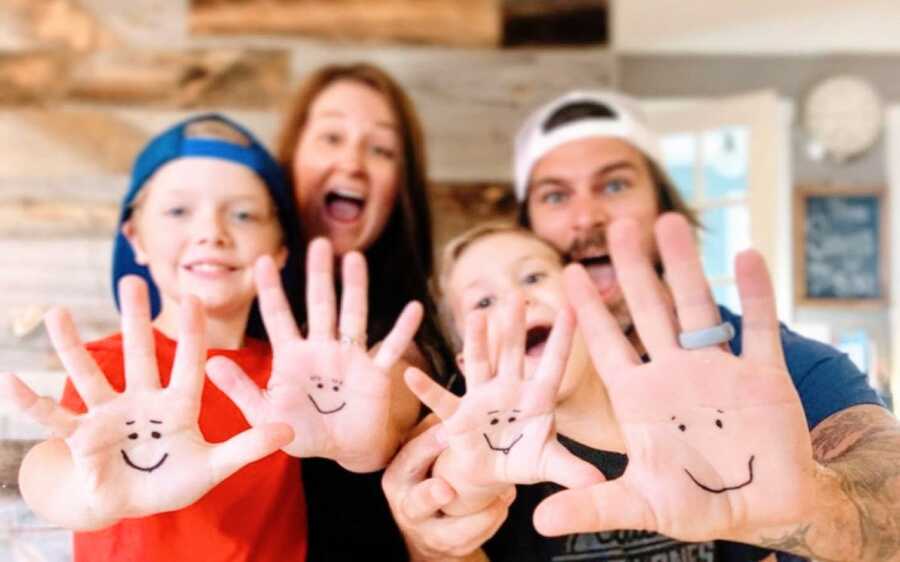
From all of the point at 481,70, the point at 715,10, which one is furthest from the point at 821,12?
the point at 481,70

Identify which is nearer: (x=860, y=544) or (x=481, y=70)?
(x=860, y=544)

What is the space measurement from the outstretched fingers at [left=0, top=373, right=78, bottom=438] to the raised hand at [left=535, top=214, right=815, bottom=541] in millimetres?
281

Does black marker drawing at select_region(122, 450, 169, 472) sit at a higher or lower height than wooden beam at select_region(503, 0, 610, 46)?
lower

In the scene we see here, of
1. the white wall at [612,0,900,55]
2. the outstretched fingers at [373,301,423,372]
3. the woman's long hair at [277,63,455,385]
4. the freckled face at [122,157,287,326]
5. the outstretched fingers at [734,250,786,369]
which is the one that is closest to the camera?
the outstretched fingers at [734,250,786,369]

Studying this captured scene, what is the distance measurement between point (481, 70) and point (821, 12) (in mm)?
616

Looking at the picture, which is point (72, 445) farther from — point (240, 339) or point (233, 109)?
point (233, 109)

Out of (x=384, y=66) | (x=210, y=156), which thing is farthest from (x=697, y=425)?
(x=384, y=66)

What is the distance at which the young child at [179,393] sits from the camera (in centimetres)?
45

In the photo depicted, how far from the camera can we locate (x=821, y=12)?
4.40ft

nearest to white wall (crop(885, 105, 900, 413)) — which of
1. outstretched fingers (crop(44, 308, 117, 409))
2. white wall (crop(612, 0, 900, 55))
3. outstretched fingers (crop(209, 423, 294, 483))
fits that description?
white wall (crop(612, 0, 900, 55))

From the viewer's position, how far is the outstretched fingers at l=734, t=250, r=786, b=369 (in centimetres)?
41

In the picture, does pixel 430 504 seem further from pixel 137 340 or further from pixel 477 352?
pixel 137 340

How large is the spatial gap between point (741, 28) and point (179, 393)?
4.39 feet

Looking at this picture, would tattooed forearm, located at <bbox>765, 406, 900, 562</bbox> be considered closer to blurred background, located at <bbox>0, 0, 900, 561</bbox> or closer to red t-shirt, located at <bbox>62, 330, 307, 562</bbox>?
red t-shirt, located at <bbox>62, 330, 307, 562</bbox>
